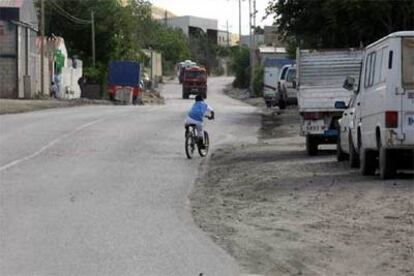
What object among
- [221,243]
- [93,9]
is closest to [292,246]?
[221,243]

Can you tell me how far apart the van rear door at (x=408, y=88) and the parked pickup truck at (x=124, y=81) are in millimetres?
46845

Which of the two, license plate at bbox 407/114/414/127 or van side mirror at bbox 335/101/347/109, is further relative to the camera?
van side mirror at bbox 335/101/347/109

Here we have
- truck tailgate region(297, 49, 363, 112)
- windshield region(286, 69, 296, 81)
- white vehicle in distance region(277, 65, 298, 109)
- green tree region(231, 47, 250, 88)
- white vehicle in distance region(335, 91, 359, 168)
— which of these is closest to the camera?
white vehicle in distance region(335, 91, 359, 168)

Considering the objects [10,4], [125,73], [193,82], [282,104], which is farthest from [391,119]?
[193,82]

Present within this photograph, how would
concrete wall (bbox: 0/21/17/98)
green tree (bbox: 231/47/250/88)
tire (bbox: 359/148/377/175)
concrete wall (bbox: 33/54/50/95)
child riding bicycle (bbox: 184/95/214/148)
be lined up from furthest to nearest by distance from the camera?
1. green tree (bbox: 231/47/250/88)
2. concrete wall (bbox: 33/54/50/95)
3. concrete wall (bbox: 0/21/17/98)
4. child riding bicycle (bbox: 184/95/214/148)
5. tire (bbox: 359/148/377/175)

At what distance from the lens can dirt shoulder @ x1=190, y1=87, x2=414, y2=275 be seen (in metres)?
8.75

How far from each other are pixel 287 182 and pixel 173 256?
646cm

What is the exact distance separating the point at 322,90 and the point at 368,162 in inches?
234

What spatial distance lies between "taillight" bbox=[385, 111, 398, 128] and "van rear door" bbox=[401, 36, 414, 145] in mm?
108

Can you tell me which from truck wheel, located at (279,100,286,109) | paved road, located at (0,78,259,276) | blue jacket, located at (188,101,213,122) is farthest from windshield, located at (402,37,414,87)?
truck wheel, located at (279,100,286,109)

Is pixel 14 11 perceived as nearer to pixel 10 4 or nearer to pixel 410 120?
pixel 10 4

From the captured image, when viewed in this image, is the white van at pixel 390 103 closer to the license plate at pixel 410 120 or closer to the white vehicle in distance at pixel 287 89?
the license plate at pixel 410 120

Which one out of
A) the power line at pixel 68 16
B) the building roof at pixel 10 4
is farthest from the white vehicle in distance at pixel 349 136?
the power line at pixel 68 16

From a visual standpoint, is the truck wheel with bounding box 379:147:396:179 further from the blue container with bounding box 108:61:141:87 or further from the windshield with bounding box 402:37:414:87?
the blue container with bounding box 108:61:141:87
